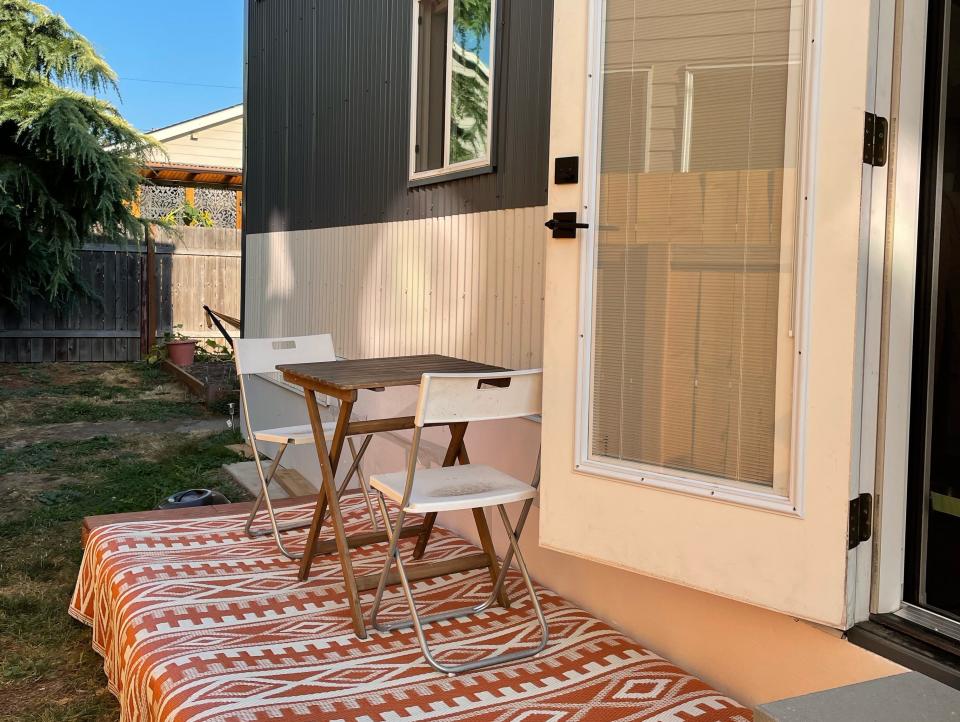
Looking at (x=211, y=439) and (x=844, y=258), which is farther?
(x=211, y=439)

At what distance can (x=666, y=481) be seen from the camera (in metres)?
2.33

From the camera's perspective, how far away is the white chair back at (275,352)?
155 inches

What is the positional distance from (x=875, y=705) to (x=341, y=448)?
209 cm

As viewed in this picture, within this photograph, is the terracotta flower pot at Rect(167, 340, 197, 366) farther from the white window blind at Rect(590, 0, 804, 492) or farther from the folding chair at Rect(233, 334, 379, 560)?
the white window blind at Rect(590, 0, 804, 492)

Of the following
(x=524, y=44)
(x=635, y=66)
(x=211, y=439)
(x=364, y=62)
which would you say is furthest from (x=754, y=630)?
(x=211, y=439)

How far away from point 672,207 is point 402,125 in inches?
104

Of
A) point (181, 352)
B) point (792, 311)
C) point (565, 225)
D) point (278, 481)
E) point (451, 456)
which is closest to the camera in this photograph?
point (792, 311)

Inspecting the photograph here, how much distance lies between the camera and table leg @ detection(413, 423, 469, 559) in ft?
10.9

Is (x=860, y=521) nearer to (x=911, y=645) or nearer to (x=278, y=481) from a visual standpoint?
(x=911, y=645)

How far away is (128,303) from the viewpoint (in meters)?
12.1

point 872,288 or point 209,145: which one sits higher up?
point 209,145

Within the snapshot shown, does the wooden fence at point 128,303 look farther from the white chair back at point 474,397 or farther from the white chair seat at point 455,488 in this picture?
the white chair back at point 474,397

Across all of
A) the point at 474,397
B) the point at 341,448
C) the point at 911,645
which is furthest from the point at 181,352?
the point at 911,645

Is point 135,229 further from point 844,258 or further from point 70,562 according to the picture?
point 844,258
